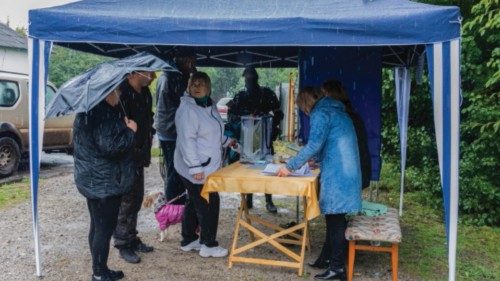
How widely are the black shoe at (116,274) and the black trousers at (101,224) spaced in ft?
0.51

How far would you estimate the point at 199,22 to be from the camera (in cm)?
409

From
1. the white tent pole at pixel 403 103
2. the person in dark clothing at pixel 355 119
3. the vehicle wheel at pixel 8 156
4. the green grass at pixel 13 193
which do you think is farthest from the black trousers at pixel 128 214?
the vehicle wheel at pixel 8 156

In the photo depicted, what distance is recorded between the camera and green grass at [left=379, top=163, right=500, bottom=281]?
16.3 feet

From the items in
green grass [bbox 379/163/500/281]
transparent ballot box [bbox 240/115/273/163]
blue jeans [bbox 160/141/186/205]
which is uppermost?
transparent ballot box [bbox 240/115/273/163]

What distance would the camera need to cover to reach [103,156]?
3.94 m

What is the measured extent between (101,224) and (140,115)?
3.56 feet

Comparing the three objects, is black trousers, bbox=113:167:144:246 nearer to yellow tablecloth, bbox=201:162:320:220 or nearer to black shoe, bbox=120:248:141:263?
black shoe, bbox=120:248:141:263

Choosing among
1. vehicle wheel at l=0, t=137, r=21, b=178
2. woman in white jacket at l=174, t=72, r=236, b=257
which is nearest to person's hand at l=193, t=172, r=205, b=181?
woman in white jacket at l=174, t=72, r=236, b=257

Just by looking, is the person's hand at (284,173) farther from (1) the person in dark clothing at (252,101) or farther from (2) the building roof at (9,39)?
(2) the building roof at (9,39)

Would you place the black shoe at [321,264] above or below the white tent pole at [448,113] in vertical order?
below

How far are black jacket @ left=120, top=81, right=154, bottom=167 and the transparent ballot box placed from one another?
88 cm

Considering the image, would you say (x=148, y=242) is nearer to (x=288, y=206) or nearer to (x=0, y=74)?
(x=288, y=206)

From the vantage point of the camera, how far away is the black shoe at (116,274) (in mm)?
4391

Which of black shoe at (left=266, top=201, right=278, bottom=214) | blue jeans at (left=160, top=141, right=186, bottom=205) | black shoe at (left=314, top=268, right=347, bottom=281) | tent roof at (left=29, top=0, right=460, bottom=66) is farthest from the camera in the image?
black shoe at (left=266, top=201, right=278, bottom=214)
